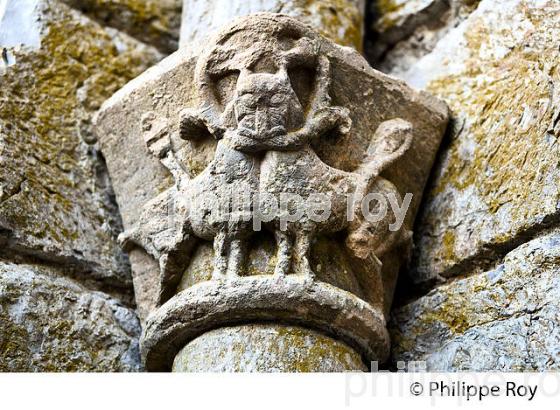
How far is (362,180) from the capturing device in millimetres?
2289

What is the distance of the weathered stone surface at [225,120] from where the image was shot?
2.26 meters

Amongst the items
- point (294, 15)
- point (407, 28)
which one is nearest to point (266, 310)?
point (294, 15)

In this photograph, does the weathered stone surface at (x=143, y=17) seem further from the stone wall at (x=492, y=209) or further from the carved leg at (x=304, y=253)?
the carved leg at (x=304, y=253)

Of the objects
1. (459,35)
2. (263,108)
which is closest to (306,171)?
(263,108)

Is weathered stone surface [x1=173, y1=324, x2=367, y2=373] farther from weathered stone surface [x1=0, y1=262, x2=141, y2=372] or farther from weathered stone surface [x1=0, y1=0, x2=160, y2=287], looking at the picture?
weathered stone surface [x1=0, y1=0, x2=160, y2=287]

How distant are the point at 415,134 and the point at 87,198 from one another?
2.90 feet

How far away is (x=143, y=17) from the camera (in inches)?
123

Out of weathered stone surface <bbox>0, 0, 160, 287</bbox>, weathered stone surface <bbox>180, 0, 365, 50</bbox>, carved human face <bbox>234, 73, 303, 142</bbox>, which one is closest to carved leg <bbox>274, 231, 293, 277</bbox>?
carved human face <bbox>234, 73, 303, 142</bbox>

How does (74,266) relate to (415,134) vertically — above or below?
below

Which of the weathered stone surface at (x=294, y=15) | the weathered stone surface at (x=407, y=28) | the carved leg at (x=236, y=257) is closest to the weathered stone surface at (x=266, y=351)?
the carved leg at (x=236, y=257)

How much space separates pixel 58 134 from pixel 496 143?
46.0 inches

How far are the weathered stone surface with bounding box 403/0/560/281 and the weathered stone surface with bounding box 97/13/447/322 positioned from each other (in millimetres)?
78

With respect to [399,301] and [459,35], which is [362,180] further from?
[459,35]

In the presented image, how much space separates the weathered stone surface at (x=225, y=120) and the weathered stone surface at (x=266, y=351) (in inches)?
6.3
